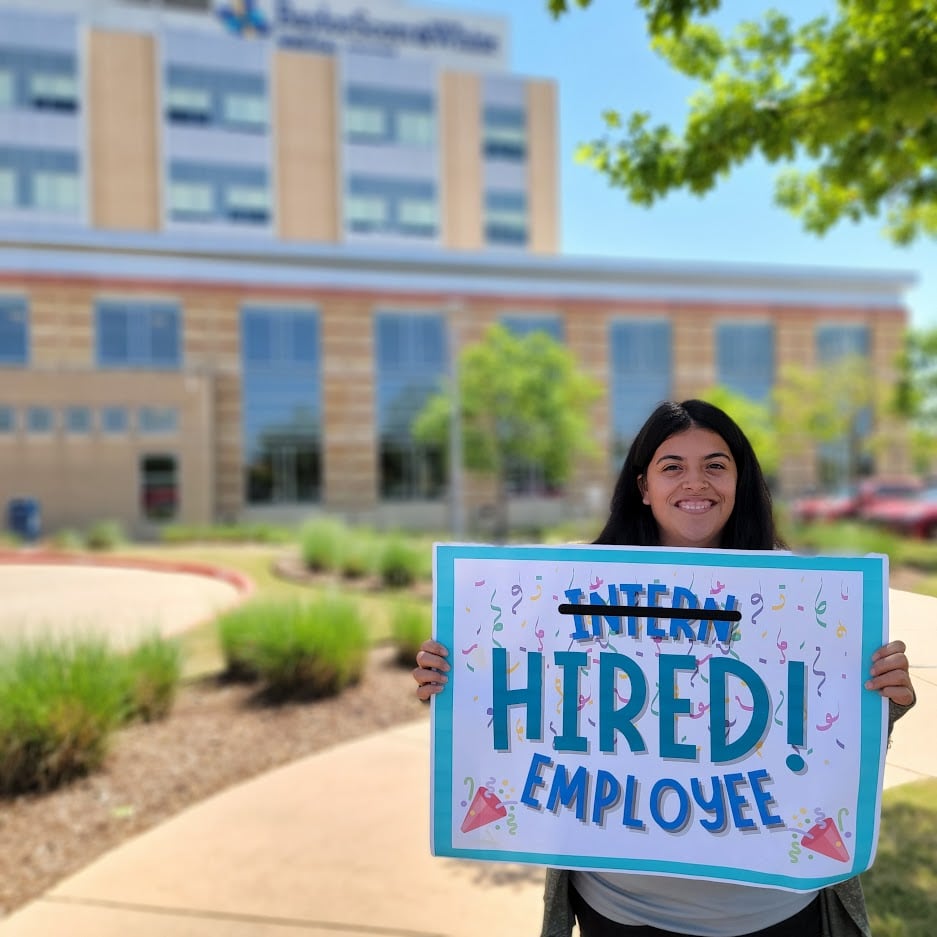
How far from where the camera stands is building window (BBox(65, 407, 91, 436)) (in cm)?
2884

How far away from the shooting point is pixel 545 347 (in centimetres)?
2784

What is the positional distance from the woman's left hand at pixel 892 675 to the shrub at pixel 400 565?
1121 cm

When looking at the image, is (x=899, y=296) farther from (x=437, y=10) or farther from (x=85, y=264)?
(x=85, y=264)

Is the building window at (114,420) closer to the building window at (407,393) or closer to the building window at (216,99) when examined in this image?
the building window at (407,393)

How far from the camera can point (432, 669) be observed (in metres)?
2.03

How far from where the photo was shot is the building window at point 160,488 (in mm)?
29516

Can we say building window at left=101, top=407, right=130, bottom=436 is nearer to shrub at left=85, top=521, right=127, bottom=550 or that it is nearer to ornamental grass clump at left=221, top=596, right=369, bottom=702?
shrub at left=85, top=521, right=127, bottom=550

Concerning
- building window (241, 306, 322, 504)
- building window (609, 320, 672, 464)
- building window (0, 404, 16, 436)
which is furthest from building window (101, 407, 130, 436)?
building window (609, 320, 672, 464)

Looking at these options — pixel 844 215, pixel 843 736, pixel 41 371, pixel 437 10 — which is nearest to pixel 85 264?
pixel 41 371

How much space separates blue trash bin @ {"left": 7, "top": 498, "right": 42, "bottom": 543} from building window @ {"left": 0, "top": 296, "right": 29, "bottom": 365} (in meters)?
5.61

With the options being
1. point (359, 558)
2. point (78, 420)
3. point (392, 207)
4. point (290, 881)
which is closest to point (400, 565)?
point (359, 558)

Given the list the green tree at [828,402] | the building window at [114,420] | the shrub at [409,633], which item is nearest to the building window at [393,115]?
the building window at [114,420]

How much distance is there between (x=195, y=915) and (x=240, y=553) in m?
14.6

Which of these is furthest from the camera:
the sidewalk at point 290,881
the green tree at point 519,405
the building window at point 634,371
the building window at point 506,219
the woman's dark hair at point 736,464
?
the building window at point 506,219
